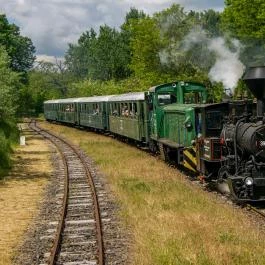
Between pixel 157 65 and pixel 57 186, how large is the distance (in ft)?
99.9

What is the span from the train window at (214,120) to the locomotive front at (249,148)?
1.34 meters

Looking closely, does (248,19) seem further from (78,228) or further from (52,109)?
(52,109)

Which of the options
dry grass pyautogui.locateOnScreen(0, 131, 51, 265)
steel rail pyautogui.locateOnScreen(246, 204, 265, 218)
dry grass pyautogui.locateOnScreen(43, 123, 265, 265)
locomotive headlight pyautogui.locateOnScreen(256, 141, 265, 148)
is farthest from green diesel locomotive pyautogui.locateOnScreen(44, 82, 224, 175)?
dry grass pyautogui.locateOnScreen(0, 131, 51, 265)

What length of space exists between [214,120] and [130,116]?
1420 centimetres

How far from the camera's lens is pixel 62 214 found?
13.5 m

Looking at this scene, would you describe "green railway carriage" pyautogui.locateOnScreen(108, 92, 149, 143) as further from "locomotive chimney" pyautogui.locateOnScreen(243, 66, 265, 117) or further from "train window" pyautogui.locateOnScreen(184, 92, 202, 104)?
"locomotive chimney" pyautogui.locateOnScreen(243, 66, 265, 117)

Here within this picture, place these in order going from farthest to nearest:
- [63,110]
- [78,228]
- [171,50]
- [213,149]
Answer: [63,110], [171,50], [213,149], [78,228]

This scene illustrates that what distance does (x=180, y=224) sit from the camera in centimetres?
1186

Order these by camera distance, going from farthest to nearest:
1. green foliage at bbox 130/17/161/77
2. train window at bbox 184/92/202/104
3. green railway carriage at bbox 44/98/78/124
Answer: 1. green railway carriage at bbox 44/98/78/124
2. green foliage at bbox 130/17/161/77
3. train window at bbox 184/92/202/104

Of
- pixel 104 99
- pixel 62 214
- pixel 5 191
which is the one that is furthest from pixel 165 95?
pixel 104 99

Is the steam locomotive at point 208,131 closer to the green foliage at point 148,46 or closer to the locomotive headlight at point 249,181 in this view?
the locomotive headlight at point 249,181

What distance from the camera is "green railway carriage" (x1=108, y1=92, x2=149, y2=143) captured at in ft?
86.8

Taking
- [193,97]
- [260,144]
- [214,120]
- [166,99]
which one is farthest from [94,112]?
[260,144]

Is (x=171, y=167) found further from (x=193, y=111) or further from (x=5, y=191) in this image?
(x=5, y=191)
